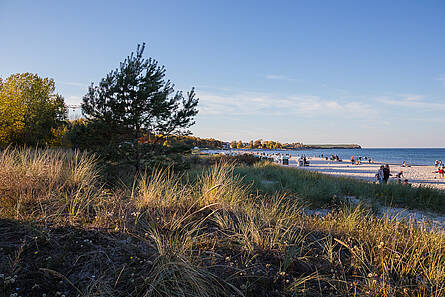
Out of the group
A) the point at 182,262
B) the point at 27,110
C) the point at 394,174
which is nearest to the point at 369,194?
the point at 182,262

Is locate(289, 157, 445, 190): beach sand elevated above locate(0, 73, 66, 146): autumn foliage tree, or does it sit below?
below

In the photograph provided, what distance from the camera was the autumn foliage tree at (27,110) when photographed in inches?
773

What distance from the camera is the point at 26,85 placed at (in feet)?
78.8

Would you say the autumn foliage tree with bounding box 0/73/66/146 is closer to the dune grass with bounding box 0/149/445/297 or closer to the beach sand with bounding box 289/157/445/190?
the dune grass with bounding box 0/149/445/297

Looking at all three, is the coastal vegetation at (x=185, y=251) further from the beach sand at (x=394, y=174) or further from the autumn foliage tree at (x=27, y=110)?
the autumn foliage tree at (x=27, y=110)

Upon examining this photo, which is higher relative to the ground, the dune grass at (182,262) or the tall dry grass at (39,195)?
the tall dry grass at (39,195)

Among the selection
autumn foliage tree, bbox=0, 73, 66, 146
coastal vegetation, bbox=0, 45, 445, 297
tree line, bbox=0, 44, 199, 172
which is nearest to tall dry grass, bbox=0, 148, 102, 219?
coastal vegetation, bbox=0, 45, 445, 297

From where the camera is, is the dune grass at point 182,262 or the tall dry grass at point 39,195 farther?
the tall dry grass at point 39,195

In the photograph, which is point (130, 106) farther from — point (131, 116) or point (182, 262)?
point (182, 262)

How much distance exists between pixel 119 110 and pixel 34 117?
17.9 m

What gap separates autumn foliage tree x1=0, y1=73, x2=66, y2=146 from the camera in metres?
19.6

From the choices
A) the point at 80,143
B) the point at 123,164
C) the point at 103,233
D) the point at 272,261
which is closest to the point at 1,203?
the point at 103,233

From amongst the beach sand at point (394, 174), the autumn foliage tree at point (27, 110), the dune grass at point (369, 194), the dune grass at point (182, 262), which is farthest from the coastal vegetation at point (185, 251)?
the autumn foliage tree at point (27, 110)

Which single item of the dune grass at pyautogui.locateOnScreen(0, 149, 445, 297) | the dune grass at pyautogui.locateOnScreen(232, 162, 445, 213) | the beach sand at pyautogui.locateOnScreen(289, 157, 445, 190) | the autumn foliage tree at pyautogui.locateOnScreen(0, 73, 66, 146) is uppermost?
the autumn foliage tree at pyautogui.locateOnScreen(0, 73, 66, 146)
